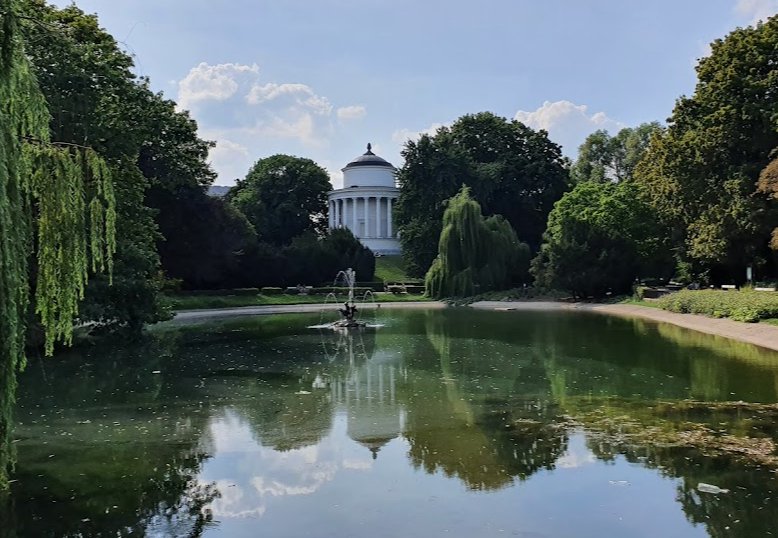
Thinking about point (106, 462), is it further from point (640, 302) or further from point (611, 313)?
point (640, 302)

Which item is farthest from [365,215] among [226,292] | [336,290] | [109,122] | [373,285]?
[109,122]

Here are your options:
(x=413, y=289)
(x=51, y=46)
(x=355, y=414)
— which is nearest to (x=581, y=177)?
(x=413, y=289)

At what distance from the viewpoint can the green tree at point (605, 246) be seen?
45156mm

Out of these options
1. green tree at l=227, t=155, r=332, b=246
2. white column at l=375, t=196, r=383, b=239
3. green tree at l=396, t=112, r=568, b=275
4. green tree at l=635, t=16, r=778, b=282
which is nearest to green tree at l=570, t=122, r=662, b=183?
green tree at l=396, t=112, r=568, b=275

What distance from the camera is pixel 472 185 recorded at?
61156 mm

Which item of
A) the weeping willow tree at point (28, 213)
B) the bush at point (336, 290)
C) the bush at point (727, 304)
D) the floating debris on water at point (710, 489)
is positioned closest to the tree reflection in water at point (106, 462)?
the weeping willow tree at point (28, 213)

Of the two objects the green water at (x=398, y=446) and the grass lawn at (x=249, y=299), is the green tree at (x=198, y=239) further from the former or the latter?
the green water at (x=398, y=446)

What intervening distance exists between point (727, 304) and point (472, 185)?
34085 millimetres

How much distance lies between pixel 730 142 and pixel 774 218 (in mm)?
4839

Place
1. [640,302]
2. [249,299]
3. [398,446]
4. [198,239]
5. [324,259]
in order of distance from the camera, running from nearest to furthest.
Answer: [398,446] < [640,302] < [198,239] < [249,299] < [324,259]

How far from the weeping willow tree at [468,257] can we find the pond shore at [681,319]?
8.21 ft

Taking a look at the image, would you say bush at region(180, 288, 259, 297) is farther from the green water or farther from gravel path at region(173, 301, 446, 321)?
the green water

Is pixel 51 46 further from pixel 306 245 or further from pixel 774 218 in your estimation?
pixel 306 245

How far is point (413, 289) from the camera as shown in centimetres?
5738
